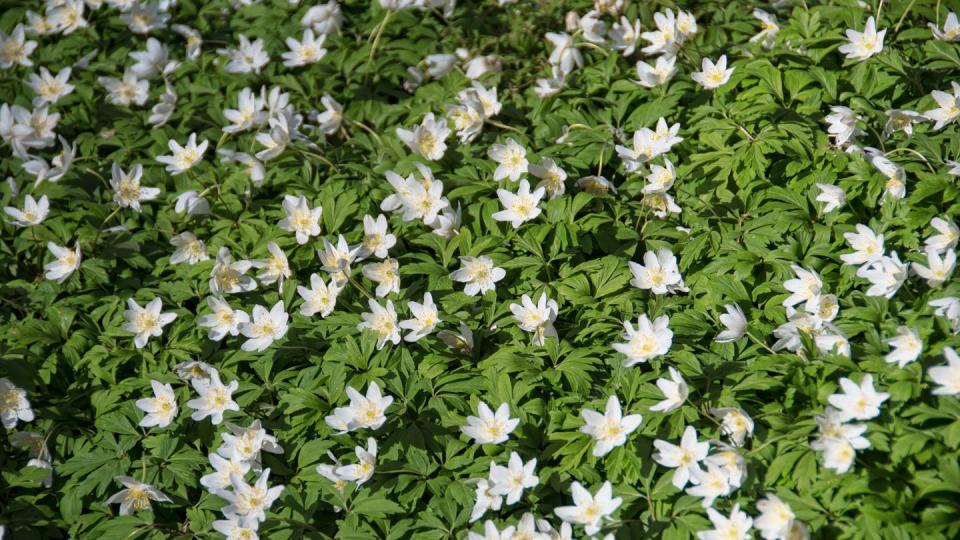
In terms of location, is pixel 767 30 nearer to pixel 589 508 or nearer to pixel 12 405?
pixel 589 508

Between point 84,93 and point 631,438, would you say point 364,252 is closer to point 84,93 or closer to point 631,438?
point 631,438

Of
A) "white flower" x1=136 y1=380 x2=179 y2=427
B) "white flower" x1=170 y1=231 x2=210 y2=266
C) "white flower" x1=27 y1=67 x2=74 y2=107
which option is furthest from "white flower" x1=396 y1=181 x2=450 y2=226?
"white flower" x1=27 y1=67 x2=74 y2=107

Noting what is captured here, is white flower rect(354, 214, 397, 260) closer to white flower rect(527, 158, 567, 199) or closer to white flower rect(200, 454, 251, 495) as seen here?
white flower rect(527, 158, 567, 199)

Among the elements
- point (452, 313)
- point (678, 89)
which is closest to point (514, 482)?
point (452, 313)

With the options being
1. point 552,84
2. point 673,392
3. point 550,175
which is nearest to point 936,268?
point 673,392

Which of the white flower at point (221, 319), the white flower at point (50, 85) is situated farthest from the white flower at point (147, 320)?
the white flower at point (50, 85)

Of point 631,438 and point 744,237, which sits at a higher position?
point 744,237

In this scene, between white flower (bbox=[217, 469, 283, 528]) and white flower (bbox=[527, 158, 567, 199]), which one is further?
white flower (bbox=[527, 158, 567, 199])
